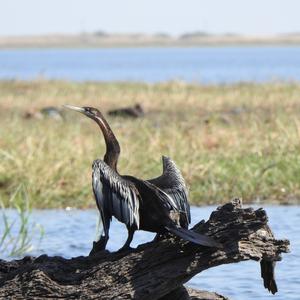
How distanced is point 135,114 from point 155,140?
195 inches

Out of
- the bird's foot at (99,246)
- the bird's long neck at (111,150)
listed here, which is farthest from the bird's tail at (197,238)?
the bird's long neck at (111,150)

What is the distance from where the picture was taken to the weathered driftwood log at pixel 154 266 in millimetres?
5762

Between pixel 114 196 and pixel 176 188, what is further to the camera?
pixel 176 188

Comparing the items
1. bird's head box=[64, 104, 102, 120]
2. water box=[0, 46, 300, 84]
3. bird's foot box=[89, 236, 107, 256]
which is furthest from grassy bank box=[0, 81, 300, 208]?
water box=[0, 46, 300, 84]

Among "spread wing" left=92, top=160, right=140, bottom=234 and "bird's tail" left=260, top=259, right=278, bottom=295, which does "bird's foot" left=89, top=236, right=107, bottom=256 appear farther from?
"bird's tail" left=260, top=259, right=278, bottom=295

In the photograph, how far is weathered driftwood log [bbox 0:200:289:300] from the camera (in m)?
5.76

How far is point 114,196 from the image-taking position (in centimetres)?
618

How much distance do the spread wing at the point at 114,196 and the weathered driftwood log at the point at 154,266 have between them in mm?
186

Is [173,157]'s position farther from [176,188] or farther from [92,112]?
[176,188]

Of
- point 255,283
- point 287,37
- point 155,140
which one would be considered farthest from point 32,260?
point 287,37

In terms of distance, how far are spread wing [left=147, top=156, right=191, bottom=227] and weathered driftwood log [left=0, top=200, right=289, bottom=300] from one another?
0.25 meters

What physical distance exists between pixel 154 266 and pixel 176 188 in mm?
552

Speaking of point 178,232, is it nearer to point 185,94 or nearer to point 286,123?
point 286,123

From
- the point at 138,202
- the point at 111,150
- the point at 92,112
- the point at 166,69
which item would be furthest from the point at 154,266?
the point at 166,69
